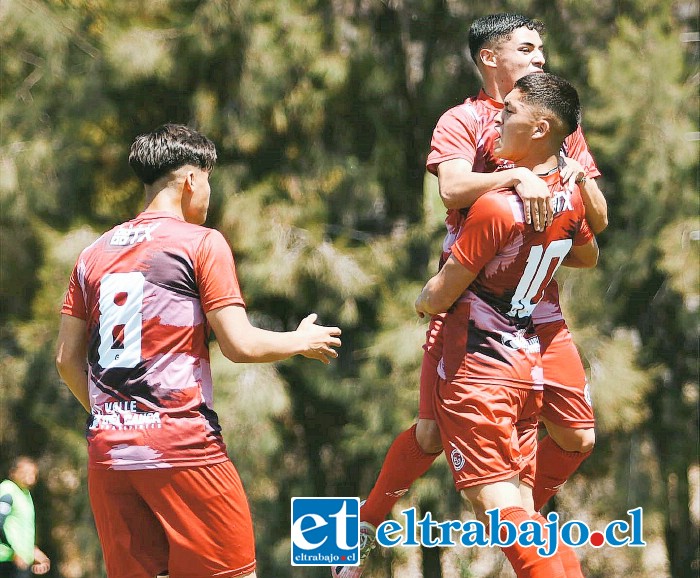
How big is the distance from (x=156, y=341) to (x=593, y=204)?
49.8 inches

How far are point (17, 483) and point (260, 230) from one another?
2.14 meters

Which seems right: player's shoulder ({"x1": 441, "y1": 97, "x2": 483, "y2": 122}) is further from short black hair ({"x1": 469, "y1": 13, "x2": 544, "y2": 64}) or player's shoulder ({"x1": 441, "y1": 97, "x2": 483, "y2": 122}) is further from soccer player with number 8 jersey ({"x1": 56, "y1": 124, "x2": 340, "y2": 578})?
soccer player with number 8 jersey ({"x1": 56, "y1": 124, "x2": 340, "y2": 578})

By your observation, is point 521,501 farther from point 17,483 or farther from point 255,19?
point 255,19

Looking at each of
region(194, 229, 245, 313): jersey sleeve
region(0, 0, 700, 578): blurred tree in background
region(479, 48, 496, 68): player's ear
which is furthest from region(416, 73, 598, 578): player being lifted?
region(0, 0, 700, 578): blurred tree in background

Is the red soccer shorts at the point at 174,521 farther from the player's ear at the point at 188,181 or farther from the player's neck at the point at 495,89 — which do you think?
the player's neck at the point at 495,89

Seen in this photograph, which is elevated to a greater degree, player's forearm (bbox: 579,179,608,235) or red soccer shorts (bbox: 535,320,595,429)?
player's forearm (bbox: 579,179,608,235)

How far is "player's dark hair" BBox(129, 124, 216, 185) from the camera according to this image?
8.91 ft

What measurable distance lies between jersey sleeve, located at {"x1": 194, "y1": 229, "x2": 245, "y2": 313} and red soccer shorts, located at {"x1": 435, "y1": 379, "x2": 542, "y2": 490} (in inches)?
27.2

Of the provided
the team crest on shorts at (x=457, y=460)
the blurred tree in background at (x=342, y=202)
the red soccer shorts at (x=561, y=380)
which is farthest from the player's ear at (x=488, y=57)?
the blurred tree in background at (x=342, y=202)

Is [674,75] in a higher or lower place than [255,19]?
lower

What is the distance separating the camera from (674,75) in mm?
6223

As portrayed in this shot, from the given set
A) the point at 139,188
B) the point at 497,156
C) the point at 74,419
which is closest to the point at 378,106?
the point at 139,188

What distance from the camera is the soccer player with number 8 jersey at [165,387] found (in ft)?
8.50

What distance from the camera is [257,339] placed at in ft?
8.48
